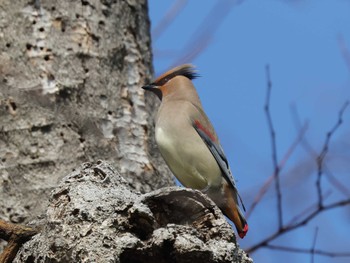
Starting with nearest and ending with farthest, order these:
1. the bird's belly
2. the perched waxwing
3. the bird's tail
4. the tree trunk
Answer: the tree trunk
the bird's tail
the perched waxwing
the bird's belly

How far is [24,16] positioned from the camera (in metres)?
4.25

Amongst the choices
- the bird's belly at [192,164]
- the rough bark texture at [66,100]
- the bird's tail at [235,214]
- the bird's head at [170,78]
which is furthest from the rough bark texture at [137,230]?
the bird's head at [170,78]

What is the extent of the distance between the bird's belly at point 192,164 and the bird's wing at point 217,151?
0.9 inches

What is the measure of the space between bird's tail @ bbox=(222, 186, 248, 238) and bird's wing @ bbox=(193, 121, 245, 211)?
0.30 ft

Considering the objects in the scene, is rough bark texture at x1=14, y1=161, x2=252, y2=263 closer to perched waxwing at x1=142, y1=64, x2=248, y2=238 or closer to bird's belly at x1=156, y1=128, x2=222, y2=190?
perched waxwing at x1=142, y1=64, x2=248, y2=238

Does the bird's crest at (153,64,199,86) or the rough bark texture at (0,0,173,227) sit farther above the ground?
the bird's crest at (153,64,199,86)

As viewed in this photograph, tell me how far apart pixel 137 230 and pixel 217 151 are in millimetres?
1770

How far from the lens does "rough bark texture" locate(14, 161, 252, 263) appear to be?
2988 mm

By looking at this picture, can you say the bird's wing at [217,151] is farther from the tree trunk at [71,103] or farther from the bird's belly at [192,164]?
the tree trunk at [71,103]

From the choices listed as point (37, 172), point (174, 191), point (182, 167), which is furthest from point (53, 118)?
point (174, 191)

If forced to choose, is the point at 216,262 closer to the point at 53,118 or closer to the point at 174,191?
the point at 174,191

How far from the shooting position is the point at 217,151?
188 inches

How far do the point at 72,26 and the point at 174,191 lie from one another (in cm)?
147

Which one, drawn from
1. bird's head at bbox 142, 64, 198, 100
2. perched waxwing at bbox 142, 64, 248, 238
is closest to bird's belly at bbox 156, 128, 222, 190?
perched waxwing at bbox 142, 64, 248, 238
